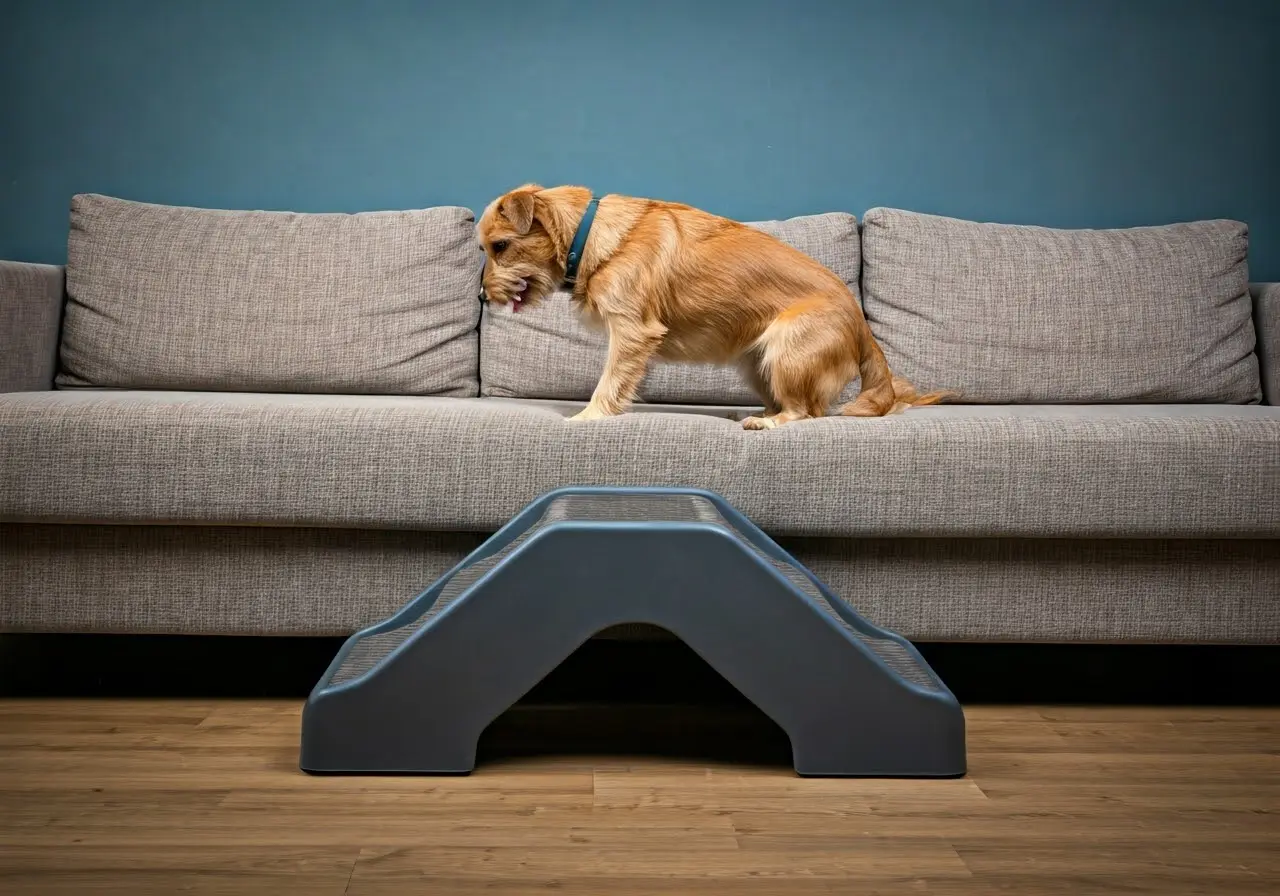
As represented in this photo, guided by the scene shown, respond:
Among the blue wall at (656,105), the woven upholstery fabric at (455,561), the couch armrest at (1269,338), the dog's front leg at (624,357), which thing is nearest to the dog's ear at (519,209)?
the dog's front leg at (624,357)

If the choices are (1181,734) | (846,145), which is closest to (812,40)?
(846,145)

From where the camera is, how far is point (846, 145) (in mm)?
3135

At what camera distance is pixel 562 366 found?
2666 mm

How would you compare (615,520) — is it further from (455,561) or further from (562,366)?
(562,366)

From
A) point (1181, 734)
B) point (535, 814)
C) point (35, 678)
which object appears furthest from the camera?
point (35, 678)

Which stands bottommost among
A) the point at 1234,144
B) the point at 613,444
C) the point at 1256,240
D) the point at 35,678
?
the point at 35,678

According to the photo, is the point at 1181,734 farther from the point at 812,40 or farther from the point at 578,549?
the point at 812,40

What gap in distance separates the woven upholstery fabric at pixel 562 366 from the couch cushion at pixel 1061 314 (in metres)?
0.18

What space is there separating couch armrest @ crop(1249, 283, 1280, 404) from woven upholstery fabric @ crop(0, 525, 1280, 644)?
0.99 metres

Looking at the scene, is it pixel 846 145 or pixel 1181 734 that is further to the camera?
pixel 846 145

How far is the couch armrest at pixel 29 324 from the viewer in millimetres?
2441

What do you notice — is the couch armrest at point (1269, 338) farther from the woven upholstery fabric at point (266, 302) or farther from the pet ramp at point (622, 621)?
the woven upholstery fabric at point (266, 302)

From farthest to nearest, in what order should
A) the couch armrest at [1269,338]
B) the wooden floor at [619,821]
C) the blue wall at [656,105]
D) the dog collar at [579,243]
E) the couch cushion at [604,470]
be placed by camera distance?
1. the blue wall at [656,105]
2. the couch armrest at [1269,338]
3. the dog collar at [579,243]
4. the couch cushion at [604,470]
5. the wooden floor at [619,821]

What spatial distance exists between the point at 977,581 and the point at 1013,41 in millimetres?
1847
